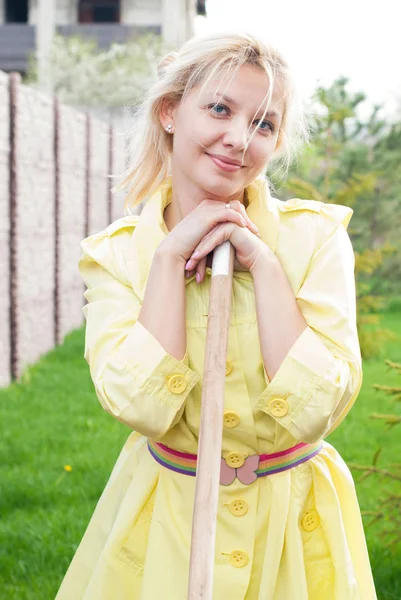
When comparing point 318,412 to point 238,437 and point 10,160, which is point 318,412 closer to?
point 238,437

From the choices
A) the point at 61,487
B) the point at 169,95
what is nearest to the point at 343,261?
the point at 169,95

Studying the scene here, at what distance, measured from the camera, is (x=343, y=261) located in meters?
2.15

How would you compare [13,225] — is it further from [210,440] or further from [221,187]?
[210,440]

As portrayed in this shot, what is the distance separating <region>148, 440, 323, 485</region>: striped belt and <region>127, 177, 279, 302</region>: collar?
0.37 metres

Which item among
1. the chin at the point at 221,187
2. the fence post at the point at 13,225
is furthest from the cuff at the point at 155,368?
the fence post at the point at 13,225

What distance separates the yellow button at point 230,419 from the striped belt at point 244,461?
0.08 meters

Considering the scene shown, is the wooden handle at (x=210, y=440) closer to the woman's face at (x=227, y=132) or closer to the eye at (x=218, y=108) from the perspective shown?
the woman's face at (x=227, y=132)

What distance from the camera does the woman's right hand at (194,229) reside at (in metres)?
2.08

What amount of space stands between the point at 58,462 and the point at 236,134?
343 cm

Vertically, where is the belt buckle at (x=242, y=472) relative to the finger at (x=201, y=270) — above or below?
below

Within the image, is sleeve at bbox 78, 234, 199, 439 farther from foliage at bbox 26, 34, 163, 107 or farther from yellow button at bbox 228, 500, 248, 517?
foliage at bbox 26, 34, 163, 107

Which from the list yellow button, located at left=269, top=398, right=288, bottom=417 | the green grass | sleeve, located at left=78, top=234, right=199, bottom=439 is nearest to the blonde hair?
sleeve, located at left=78, top=234, right=199, bottom=439

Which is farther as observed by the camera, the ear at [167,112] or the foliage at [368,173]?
the foliage at [368,173]

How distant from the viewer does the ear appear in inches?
88.9
